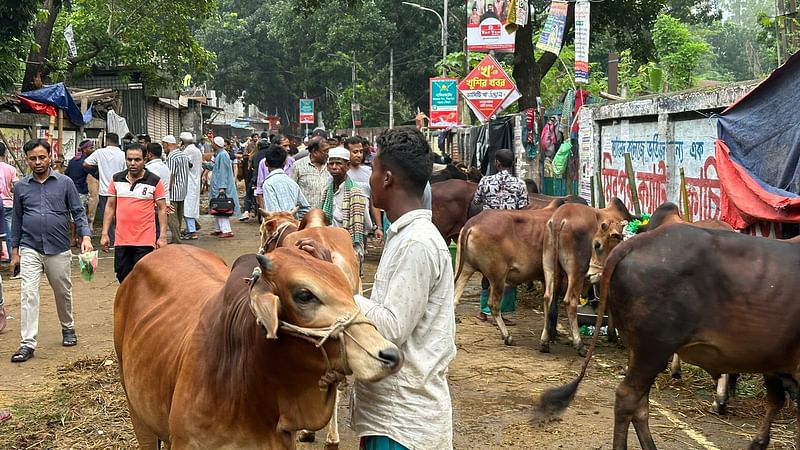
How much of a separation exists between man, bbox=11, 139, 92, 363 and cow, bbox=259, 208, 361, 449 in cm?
214

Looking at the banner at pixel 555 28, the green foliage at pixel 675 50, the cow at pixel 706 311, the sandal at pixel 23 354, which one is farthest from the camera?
the green foliage at pixel 675 50

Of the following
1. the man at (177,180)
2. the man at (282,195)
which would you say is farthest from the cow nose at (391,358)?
the man at (177,180)

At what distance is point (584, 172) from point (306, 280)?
9786 millimetres

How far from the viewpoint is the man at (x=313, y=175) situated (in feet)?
29.7

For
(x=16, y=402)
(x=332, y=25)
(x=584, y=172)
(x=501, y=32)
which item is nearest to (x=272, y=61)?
(x=332, y=25)

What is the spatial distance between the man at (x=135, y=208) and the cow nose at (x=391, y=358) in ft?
20.1

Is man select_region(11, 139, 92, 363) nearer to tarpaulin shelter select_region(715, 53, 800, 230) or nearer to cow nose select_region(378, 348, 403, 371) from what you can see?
tarpaulin shelter select_region(715, 53, 800, 230)

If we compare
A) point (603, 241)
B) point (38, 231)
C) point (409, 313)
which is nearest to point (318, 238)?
point (409, 313)

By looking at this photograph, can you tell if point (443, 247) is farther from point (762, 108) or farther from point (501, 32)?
point (501, 32)

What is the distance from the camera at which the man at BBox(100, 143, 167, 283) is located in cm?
838

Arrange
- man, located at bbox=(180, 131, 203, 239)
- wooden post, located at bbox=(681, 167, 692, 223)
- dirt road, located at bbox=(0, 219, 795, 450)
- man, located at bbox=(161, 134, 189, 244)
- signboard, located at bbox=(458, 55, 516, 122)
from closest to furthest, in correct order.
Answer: dirt road, located at bbox=(0, 219, 795, 450) < wooden post, located at bbox=(681, 167, 692, 223) < signboard, located at bbox=(458, 55, 516, 122) < man, located at bbox=(161, 134, 189, 244) < man, located at bbox=(180, 131, 203, 239)

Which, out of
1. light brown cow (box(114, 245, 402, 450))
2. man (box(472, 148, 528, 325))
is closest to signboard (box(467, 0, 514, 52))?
man (box(472, 148, 528, 325))

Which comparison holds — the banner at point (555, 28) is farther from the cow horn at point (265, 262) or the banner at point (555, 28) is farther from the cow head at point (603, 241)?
the cow horn at point (265, 262)

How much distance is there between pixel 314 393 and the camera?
2.99 metres
